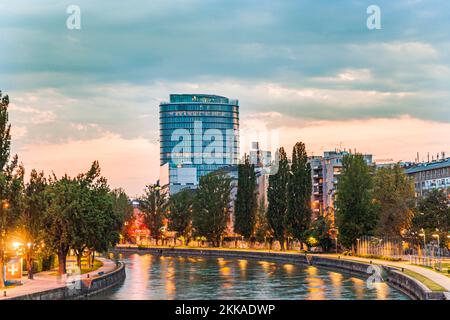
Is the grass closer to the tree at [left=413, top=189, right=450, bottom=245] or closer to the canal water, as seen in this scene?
the canal water

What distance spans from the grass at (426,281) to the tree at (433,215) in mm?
28956

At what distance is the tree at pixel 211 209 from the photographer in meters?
164

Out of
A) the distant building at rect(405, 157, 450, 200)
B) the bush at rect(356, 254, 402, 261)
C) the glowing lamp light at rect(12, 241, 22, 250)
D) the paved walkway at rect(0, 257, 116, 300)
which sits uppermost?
the distant building at rect(405, 157, 450, 200)

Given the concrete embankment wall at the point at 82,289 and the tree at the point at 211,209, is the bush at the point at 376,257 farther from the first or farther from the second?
the tree at the point at 211,209

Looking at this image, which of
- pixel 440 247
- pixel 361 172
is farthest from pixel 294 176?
pixel 440 247

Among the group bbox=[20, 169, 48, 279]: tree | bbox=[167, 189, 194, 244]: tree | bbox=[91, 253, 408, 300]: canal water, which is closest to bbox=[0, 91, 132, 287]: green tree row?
bbox=[20, 169, 48, 279]: tree

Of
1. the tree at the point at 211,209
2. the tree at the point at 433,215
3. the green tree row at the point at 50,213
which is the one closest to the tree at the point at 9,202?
the green tree row at the point at 50,213

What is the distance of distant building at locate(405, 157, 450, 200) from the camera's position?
182000 mm

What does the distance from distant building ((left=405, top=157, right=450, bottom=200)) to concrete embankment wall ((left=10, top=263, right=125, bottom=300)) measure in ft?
349

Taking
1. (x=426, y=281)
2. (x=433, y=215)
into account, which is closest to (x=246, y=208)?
(x=433, y=215)

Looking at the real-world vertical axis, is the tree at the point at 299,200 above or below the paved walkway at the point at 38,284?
above

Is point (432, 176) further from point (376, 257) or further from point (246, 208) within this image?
point (376, 257)

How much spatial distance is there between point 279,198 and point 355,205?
23171 millimetres

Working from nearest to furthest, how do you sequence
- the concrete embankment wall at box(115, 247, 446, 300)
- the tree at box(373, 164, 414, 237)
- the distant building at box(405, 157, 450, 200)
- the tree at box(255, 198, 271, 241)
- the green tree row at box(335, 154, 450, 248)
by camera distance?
the concrete embankment wall at box(115, 247, 446, 300), the tree at box(373, 164, 414, 237), the green tree row at box(335, 154, 450, 248), the tree at box(255, 198, 271, 241), the distant building at box(405, 157, 450, 200)
